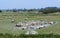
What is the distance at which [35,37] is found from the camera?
1288 centimetres

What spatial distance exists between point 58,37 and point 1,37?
12.7 feet

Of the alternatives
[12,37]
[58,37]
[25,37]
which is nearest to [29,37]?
[25,37]

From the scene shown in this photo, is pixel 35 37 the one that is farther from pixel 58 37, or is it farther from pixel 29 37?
pixel 58 37

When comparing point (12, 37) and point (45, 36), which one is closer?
point (12, 37)

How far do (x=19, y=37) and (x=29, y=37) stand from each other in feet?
2.19

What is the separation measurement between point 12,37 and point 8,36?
0.37m

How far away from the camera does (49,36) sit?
13383mm

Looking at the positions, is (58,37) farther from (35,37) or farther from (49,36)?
(35,37)

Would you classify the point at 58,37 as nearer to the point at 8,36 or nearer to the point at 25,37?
the point at 25,37

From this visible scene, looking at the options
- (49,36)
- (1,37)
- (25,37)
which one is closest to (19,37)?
(25,37)

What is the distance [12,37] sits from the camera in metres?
12.4

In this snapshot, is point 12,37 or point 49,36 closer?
point 12,37

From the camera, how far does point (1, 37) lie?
Answer: 12602 mm

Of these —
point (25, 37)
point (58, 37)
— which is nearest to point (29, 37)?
point (25, 37)
